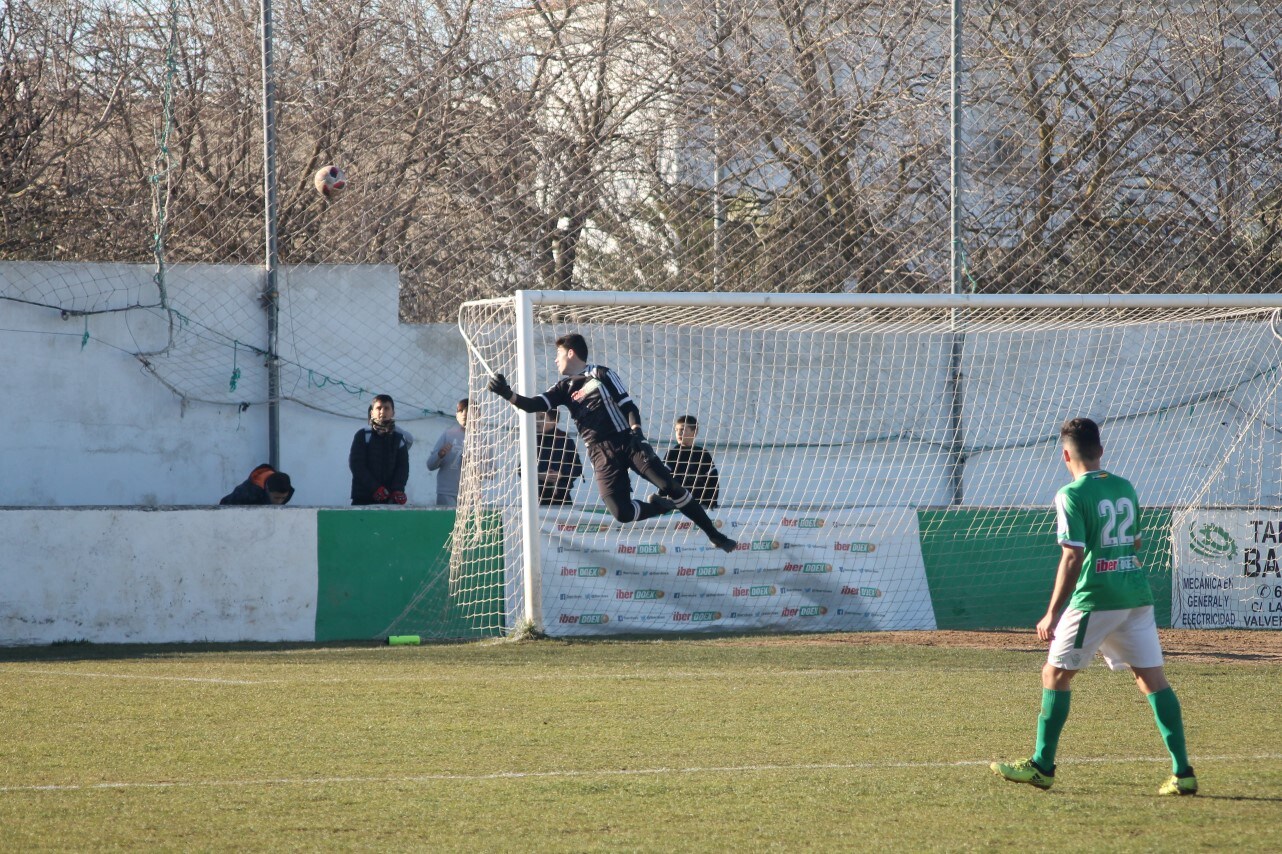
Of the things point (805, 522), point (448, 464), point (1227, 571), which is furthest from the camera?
point (448, 464)

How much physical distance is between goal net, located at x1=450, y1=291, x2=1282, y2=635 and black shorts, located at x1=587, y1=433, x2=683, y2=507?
1.86ft

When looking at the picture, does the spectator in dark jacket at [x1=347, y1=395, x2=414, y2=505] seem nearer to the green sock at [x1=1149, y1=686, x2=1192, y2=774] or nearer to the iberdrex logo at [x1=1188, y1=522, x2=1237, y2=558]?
the iberdrex logo at [x1=1188, y1=522, x2=1237, y2=558]

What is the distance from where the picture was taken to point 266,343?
1495 cm

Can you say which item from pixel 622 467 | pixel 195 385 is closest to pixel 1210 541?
pixel 622 467

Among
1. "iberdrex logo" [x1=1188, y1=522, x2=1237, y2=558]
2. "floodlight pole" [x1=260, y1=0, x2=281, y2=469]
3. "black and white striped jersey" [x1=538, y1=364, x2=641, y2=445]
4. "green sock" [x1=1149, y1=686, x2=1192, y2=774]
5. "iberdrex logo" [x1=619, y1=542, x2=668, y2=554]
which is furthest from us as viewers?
"floodlight pole" [x1=260, y1=0, x2=281, y2=469]

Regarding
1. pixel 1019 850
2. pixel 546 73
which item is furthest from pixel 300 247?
pixel 1019 850

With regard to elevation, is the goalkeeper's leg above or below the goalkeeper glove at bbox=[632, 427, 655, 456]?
below

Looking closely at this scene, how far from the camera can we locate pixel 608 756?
653 centimetres

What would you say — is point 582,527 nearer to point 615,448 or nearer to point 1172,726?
point 615,448

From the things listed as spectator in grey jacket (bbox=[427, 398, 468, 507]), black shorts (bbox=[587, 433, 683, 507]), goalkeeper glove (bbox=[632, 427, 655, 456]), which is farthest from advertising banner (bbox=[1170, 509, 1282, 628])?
spectator in grey jacket (bbox=[427, 398, 468, 507])

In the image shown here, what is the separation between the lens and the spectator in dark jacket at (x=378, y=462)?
Result: 13250 mm

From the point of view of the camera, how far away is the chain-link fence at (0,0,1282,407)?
1595 cm

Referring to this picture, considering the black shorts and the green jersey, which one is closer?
the green jersey

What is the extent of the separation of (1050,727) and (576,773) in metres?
1.96
